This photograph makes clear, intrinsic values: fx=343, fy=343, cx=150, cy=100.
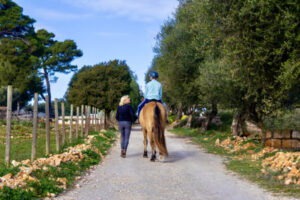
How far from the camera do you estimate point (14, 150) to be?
14250mm

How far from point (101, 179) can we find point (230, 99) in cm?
934

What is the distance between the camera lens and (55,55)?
5794 centimetres

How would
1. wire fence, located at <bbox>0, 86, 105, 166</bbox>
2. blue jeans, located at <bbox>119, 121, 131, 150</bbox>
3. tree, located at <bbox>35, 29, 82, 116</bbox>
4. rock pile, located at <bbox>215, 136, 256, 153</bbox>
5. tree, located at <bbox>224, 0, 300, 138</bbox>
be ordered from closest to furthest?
Result: wire fence, located at <bbox>0, 86, 105, 166</bbox> → tree, located at <bbox>224, 0, 300, 138</bbox> → blue jeans, located at <bbox>119, 121, 131, 150</bbox> → rock pile, located at <bbox>215, 136, 256, 153</bbox> → tree, located at <bbox>35, 29, 82, 116</bbox>

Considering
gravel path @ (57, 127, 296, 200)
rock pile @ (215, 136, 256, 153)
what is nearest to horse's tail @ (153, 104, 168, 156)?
gravel path @ (57, 127, 296, 200)

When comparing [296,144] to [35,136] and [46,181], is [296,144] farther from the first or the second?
[46,181]

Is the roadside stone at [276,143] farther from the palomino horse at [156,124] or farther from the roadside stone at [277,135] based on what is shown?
the palomino horse at [156,124]

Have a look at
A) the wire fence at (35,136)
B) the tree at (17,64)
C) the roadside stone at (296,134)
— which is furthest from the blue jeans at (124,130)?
the tree at (17,64)

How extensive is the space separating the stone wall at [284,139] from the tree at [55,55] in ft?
157

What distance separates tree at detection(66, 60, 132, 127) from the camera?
36156 millimetres

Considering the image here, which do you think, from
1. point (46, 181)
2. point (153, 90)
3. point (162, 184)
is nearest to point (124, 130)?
point (153, 90)

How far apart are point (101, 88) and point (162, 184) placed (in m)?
29.4

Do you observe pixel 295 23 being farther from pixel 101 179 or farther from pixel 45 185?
pixel 45 185

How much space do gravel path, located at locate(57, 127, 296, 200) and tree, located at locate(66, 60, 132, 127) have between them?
26.0 meters

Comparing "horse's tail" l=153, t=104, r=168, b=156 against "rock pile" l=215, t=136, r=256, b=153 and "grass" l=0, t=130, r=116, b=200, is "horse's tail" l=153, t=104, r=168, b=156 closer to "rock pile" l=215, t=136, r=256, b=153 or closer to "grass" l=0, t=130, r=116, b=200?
"grass" l=0, t=130, r=116, b=200
